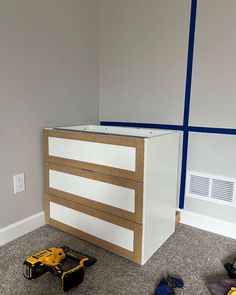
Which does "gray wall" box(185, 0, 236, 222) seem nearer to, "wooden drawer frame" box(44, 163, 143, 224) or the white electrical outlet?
"wooden drawer frame" box(44, 163, 143, 224)

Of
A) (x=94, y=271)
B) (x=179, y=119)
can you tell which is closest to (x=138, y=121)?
(x=179, y=119)

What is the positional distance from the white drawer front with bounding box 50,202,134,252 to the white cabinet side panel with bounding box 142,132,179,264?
0.11 metres

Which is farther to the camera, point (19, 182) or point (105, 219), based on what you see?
point (19, 182)

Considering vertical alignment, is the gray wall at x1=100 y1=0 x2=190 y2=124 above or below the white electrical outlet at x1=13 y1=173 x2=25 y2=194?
above

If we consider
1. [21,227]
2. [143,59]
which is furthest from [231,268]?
[143,59]

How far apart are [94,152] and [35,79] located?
65cm

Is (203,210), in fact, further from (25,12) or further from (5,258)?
(25,12)

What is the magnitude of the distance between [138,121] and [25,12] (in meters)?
1.07

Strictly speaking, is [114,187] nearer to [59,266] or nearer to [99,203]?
[99,203]

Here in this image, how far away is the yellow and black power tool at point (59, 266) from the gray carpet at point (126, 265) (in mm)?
39

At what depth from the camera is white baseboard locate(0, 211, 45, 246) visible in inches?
62.2

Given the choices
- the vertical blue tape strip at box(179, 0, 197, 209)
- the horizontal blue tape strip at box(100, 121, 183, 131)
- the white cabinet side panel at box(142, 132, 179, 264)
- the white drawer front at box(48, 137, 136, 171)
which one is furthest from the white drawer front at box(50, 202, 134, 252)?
the horizontal blue tape strip at box(100, 121, 183, 131)

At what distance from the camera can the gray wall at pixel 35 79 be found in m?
1.53

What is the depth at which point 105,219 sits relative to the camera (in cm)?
151
